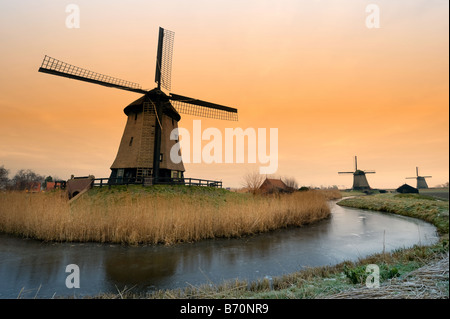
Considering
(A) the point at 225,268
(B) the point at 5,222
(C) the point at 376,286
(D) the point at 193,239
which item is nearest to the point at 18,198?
(B) the point at 5,222

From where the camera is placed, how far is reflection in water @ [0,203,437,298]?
5.35m

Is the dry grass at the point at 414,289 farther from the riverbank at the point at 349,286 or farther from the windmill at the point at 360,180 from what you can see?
the windmill at the point at 360,180

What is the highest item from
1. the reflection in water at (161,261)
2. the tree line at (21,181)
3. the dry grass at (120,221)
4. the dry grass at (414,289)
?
the tree line at (21,181)

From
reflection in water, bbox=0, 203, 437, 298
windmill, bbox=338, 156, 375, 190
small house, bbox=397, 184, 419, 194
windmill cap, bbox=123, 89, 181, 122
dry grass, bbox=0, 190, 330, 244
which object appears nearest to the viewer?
reflection in water, bbox=0, 203, 437, 298

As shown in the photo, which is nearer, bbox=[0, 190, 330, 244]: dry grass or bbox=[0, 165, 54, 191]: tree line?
bbox=[0, 190, 330, 244]: dry grass

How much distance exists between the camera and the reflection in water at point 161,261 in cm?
535

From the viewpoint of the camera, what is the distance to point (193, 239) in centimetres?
997

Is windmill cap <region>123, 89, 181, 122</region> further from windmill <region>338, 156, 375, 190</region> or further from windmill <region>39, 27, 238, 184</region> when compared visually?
windmill <region>338, 156, 375, 190</region>

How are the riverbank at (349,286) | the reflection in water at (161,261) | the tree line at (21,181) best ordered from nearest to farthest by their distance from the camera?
the riverbank at (349,286), the reflection in water at (161,261), the tree line at (21,181)

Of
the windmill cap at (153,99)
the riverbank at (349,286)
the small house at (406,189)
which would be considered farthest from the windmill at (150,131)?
the small house at (406,189)

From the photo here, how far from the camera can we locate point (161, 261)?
714 centimetres

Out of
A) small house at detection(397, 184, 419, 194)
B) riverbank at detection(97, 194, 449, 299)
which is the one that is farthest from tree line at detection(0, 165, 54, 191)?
small house at detection(397, 184, 419, 194)

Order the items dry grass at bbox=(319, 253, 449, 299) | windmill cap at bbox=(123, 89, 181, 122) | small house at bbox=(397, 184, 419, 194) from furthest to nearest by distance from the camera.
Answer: small house at bbox=(397, 184, 419, 194)
windmill cap at bbox=(123, 89, 181, 122)
dry grass at bbox=(319, 253, 449, 299)

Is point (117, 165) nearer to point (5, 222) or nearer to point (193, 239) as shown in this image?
point (5, 222)
